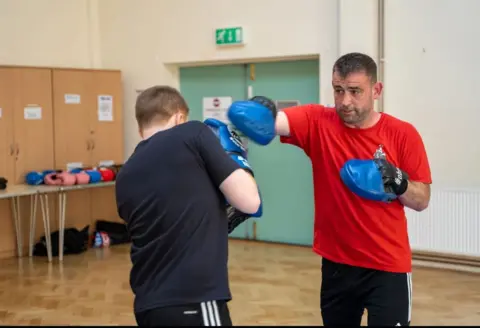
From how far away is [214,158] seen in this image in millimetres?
1924

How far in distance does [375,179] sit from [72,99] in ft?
17.1

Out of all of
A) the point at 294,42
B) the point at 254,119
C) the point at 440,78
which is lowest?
the point at 254,119

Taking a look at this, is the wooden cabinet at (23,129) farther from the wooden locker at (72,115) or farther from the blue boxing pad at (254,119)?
the blue boxing pad at (254,119)

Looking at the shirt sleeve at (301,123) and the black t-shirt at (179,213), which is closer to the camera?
the black t-shirt at (179,213)

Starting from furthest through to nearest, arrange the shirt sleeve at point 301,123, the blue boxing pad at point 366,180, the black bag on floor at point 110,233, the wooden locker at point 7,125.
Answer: the black bag on floor at point 110,233 → the wooden locker at point 7,125 → the shirt sleeve at point 301,123 → the blue boxing pad at point 366,180

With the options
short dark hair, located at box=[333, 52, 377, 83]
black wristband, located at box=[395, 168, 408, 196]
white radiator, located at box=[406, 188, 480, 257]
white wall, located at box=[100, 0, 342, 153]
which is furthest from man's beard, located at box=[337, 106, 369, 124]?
white wall, located at box=[100, 0, 342, 153]

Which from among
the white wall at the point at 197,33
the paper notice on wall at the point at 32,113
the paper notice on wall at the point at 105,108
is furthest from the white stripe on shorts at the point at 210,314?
the paper notice on wall at the point at 105,108

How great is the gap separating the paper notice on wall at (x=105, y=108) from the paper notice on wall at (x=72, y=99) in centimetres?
26

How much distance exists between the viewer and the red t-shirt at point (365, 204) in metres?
2.52

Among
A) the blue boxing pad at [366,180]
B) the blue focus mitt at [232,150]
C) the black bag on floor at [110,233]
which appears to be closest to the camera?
the blue focus mitt at [232,150]

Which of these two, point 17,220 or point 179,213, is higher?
point 179,213

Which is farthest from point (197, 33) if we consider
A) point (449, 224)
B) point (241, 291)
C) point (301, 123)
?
point (301, 123)

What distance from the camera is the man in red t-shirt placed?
2.49 meters

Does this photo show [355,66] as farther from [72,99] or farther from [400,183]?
[72,99]
